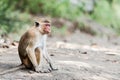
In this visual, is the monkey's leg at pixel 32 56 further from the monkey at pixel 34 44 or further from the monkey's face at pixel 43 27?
the monkey's face at pixel 43 27

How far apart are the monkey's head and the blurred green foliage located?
7.72 meters

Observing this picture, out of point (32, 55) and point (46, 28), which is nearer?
point (32, 55)

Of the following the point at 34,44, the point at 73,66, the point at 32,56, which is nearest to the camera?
the point at 32,56

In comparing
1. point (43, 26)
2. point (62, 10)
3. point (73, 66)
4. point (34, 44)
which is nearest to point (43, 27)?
point (43, 26)

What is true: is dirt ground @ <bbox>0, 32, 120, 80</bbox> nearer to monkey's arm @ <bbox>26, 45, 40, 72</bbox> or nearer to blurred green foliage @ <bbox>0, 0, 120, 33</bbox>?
monkey's arm @ <bbox>26, 45, 40, 72</bbox>

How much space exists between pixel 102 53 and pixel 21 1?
32.2 ft

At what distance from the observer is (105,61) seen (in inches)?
340

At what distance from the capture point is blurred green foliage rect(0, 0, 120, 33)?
57.5 ft

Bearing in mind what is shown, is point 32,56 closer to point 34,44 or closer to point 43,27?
point 34,44

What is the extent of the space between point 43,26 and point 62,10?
40.1 feet

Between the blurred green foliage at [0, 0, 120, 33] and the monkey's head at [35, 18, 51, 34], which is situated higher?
the monkey's head at [35, 18, 51, 34]

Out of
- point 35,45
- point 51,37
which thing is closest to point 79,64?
point 35,45

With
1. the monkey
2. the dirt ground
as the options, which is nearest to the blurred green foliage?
the dirt ground

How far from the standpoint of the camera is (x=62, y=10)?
18984 mm
